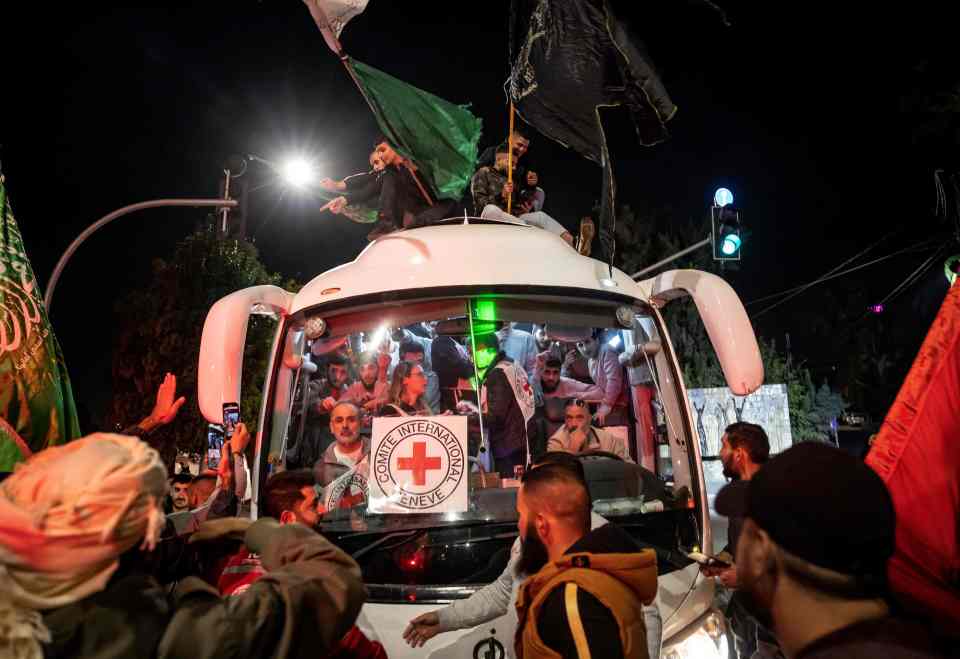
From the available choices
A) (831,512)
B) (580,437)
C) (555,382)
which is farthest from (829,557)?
(555,382)

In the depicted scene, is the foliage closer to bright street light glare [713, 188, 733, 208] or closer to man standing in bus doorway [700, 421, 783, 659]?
bright street light glare [713, 188, 733, 208]

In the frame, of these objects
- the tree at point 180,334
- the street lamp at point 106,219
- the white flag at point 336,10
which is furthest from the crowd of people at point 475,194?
the tree at point 180,334

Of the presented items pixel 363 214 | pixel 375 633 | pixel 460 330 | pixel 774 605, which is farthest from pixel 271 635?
pixel 363 214

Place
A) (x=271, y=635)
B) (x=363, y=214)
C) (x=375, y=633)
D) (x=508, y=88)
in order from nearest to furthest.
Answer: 1. (x=271, y=635)
2. (x=375, y=633)
3. (x=508, y=88)
4. (x=363, y=214)

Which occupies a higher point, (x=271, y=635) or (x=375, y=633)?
(x=271, y=635)

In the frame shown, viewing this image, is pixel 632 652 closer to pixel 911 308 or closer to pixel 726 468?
pixel 726 468

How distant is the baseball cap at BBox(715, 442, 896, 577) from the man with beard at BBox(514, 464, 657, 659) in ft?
2.49

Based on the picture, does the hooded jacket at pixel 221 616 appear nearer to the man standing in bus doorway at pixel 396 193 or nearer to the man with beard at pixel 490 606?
the man with beard at pixel 490 606

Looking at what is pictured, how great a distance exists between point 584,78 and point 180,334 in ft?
49.1

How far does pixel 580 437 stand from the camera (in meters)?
3.95

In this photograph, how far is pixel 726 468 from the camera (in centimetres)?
419

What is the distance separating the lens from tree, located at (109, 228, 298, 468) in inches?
659

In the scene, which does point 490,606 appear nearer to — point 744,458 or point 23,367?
point 744,458

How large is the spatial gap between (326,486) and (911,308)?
16.2 meters
